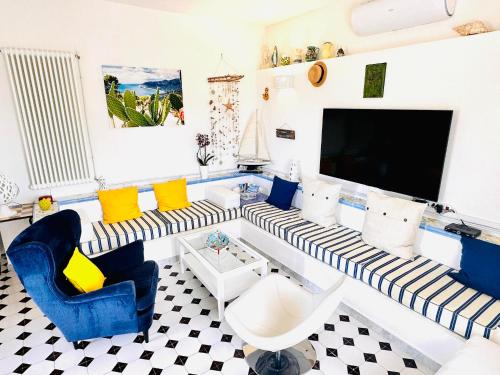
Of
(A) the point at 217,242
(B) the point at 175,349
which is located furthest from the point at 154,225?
(B) the point at 175,349

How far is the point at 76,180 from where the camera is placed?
3732 millimetres

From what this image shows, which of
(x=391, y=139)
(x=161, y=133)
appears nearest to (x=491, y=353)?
(x=391, y=139)

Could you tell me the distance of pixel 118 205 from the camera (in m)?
3.65

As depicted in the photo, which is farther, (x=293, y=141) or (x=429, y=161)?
(x=293, y=141)

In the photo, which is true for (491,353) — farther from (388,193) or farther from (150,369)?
(150,369)

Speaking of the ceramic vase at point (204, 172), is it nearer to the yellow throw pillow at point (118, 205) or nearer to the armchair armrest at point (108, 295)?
the yellow throw pillow at point (118, 205)

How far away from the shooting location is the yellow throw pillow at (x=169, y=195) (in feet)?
13.1

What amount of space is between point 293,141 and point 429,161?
1.95 m

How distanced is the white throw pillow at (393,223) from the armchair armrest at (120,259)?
2.17 meters

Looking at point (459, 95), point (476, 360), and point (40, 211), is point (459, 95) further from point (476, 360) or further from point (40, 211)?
point (40, 211)

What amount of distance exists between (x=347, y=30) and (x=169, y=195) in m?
2.91

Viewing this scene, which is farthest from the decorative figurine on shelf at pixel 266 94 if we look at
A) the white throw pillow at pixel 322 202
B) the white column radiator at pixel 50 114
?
the white column radiator at pixel 50 114

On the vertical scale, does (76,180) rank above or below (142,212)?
above

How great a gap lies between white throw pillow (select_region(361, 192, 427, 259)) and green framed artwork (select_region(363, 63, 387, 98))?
1.12 meters
